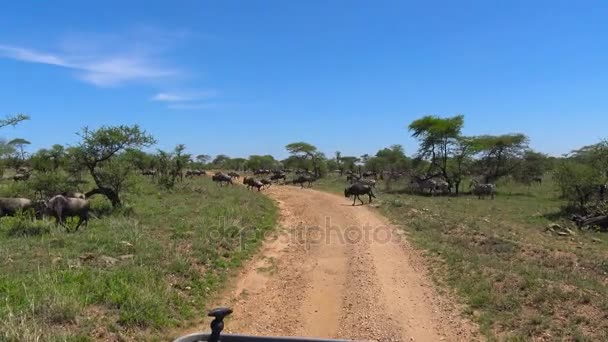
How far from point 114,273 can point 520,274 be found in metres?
9.32

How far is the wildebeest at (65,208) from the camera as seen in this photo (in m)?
17.5

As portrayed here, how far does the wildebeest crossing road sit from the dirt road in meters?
0.02

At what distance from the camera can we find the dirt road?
895 cm

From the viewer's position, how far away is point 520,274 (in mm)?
11602

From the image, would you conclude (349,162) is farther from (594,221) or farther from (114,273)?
(114,273)

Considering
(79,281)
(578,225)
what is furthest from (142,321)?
(578,225)

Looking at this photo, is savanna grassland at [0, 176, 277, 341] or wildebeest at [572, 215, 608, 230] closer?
savanna grassland at [0, 176, 277, 341]

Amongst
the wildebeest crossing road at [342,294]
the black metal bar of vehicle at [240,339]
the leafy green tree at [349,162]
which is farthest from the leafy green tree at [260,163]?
the black metal bar of vehicle at [240,339]

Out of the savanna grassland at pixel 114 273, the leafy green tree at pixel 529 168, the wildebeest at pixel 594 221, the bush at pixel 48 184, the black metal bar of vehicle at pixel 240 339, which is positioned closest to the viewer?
the black metal bar of vehicle at pixel 240 339

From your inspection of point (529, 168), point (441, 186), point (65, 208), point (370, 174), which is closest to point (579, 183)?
point (441, 186)

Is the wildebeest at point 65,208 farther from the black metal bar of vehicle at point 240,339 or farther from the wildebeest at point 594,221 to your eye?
the wildebeest at point 594,221

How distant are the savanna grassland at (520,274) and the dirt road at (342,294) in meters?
0.64

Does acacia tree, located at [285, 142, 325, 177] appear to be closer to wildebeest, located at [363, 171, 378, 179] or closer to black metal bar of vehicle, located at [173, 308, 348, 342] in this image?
wildebeest, located at [363, 171, 378, 179]

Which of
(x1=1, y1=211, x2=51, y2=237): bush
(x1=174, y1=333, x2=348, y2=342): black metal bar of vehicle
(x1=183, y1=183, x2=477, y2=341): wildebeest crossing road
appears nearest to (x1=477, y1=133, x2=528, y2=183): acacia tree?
(x1=183, y1=183, x2=477, y2=341): wildebeest crossing road
